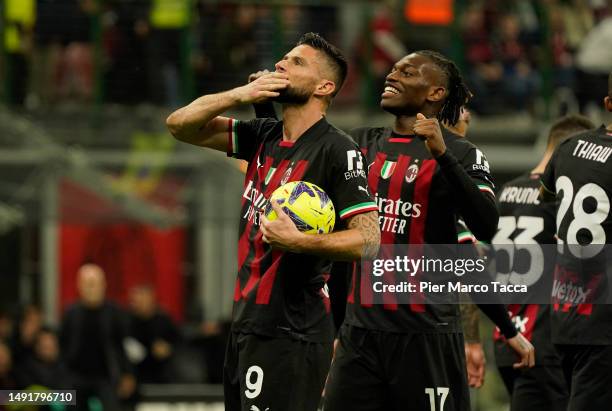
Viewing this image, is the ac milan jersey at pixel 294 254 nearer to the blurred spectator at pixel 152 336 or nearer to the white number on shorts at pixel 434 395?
the white number on shorts at pixel 434 395

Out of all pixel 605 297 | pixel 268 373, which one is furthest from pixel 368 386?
pixel 605 297

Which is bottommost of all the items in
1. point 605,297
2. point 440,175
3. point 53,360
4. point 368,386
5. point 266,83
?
point 53,360

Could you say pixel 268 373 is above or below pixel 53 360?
above

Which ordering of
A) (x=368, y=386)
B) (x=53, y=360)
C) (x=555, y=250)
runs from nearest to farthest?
(x=368, y=386), (x=555, y=250), (x=53, y=360)

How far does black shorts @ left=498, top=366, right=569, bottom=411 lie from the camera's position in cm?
846

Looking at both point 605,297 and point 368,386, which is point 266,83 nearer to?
point 368,386

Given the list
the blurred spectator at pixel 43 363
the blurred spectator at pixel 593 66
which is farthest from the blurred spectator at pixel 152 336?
the blurred spectator at pixel 593 66

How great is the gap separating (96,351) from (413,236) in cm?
690

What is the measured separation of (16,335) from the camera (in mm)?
14898

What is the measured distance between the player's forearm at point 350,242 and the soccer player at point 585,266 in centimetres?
155

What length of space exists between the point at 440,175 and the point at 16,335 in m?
8.85

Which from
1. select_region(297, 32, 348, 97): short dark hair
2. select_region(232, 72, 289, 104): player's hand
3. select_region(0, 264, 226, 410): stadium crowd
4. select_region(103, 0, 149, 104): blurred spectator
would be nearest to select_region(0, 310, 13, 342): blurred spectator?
select_region(0, 264, 226, 410): stadium crowd

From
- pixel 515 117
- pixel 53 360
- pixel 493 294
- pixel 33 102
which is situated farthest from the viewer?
pixel 515 117

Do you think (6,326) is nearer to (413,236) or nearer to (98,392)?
(98,392)
